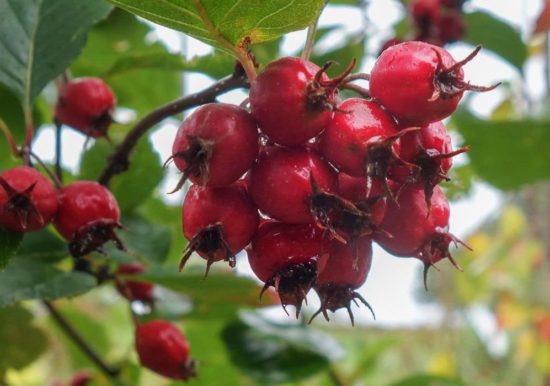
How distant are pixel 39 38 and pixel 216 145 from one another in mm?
639

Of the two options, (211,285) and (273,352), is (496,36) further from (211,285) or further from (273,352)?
(211,285)

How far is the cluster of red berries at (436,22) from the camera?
212 cm

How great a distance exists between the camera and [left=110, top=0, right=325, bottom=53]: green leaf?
2.93 ft

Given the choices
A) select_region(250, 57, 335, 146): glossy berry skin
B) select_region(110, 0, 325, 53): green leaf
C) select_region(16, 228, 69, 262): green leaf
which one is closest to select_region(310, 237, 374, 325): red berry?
select_region(250, 57, 335, 146): glossy berry skin

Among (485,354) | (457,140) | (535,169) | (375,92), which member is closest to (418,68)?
(375,92)

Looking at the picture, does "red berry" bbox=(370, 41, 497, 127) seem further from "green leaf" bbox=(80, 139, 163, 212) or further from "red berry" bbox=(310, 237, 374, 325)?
"green leaf" bbox=(80, 139, 163, 212)

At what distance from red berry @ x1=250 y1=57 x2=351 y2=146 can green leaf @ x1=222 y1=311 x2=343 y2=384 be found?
3.60 ft

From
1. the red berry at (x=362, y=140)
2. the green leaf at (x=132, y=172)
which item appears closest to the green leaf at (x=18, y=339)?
the green leaf at (x=132, y=172)

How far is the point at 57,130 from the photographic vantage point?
4.64ft

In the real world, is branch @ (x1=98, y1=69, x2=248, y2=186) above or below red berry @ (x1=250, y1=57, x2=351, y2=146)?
below

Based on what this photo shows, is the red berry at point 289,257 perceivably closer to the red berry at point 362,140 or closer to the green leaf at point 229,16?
the red berry at point 362,140

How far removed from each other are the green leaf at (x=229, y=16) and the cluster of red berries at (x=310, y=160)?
2.9 inches

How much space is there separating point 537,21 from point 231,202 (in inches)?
66.4

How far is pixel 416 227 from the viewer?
91 cm
